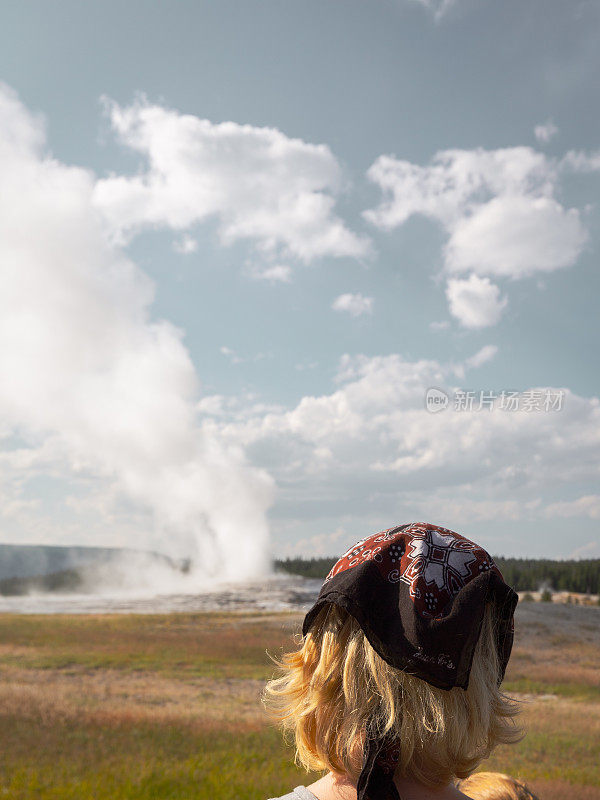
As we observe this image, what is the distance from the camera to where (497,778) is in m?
2.74

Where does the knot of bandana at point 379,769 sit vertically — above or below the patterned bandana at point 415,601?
below

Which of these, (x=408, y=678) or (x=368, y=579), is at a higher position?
(x=368, y=579)

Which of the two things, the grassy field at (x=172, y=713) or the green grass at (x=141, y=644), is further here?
the green grass at (x=141, y=644)

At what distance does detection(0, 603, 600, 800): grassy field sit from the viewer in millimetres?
6691

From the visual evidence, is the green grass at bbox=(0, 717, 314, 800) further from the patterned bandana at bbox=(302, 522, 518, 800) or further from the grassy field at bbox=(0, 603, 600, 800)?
the patterned bandana at bbox=(302, 522, 518, 800)

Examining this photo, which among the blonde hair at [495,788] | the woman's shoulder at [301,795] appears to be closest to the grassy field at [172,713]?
the woman's shoulder at [301,795]

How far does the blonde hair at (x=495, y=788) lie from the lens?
2.62m

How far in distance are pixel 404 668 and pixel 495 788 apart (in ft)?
5.18

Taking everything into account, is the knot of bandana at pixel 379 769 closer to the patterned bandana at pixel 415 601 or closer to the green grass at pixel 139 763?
the patterned bandana at pixel 415 601

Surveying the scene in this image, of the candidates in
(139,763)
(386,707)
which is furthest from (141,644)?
(386,707)

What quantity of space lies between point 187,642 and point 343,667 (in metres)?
11.4

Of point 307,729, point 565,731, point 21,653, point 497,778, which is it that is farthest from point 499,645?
point 21,653

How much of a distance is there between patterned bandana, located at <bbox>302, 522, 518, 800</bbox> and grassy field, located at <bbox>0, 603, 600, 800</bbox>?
0.64 meters

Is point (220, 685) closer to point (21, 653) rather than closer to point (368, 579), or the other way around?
point (21, 653)
